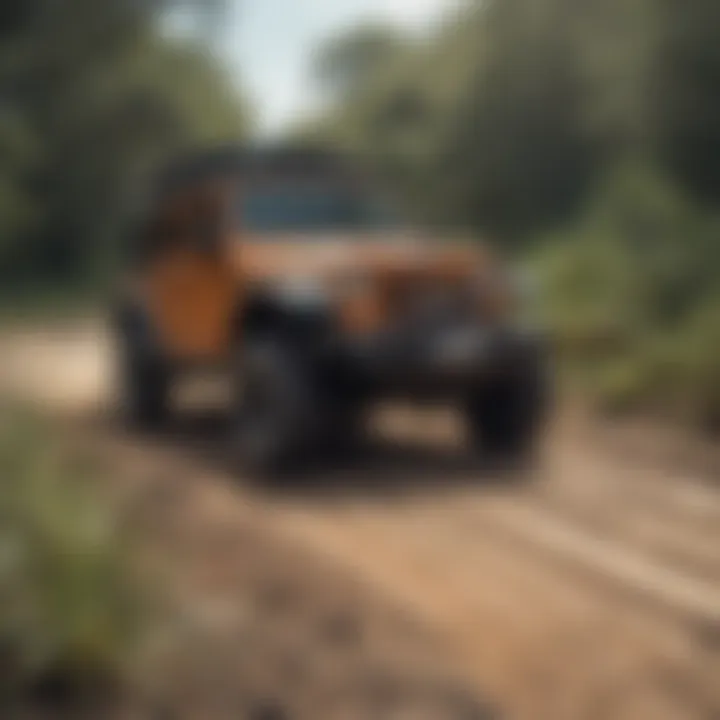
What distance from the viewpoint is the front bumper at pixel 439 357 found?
7.43 m

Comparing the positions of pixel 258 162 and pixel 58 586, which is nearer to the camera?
pixel 58 586

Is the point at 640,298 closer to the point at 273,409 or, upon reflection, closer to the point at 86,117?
the point at 273,409

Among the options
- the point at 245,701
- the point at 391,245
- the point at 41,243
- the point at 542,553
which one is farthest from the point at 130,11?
the point at 245,701

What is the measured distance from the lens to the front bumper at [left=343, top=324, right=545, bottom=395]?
24.4ft

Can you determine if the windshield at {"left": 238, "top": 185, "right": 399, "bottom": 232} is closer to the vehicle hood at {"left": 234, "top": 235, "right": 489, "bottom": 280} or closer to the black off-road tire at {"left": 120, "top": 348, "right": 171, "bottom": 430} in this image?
the vehicle hood at {"left": 234, "top": 235, "right": 489, "bottom": 280}

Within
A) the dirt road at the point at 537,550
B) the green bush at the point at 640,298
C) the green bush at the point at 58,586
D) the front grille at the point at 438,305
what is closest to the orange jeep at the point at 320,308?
the front grille at the point at 438,305

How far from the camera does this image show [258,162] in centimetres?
841

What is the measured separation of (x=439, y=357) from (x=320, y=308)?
0.73 meters

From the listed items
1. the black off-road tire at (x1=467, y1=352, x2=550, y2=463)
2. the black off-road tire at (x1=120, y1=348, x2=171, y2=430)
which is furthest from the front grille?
the black off-road tire at (x1=120, y1=348, x2=171, y2=430)

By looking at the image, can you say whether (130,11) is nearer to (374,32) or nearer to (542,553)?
(374,32)

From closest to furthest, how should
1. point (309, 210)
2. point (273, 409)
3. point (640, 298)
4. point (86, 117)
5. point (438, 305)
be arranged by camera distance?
point (438, 305) < point (273, 409) < point (309, 210) < point (86, 117) < point (640, 298)

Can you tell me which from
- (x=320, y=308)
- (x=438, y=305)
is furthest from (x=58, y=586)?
(x=438, y=305)

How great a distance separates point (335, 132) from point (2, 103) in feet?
12.6

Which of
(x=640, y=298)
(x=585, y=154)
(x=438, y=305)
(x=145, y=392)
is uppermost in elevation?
(x=585, y=154)
